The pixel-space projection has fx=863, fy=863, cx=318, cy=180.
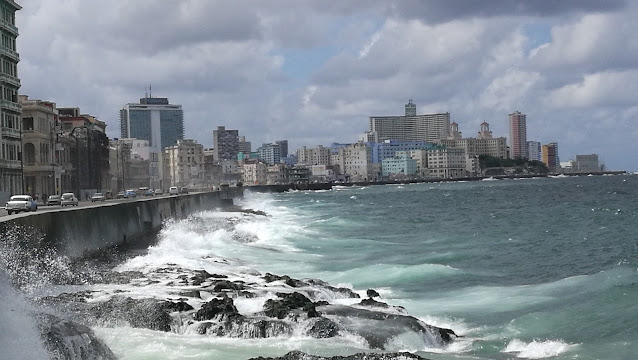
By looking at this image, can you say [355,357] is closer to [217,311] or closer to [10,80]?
[217,311]

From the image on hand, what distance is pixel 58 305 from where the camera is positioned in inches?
729

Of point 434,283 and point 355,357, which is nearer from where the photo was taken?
point 355,357

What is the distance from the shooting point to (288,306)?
19.0 metres

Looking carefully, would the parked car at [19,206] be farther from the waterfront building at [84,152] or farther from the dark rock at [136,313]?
the waterfront building at [84,152]

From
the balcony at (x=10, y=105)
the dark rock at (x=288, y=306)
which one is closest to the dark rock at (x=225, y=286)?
the dark rock at (x=288, y=306)

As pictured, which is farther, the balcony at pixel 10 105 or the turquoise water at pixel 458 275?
the balcony at pixel 10 105

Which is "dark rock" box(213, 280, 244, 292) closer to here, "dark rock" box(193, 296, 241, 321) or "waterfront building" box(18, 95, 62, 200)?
"dark rock" box(193, 296, 241, 321)

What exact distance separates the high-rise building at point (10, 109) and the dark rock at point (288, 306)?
51423mm

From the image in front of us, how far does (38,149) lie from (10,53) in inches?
555

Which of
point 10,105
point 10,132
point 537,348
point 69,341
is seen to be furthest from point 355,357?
point 10,132

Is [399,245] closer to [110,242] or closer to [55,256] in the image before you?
[110,242]

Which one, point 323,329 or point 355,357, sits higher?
point 355,357

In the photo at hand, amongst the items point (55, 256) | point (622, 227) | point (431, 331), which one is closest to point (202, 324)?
point (431, 331)

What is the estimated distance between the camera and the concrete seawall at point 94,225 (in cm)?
2536
